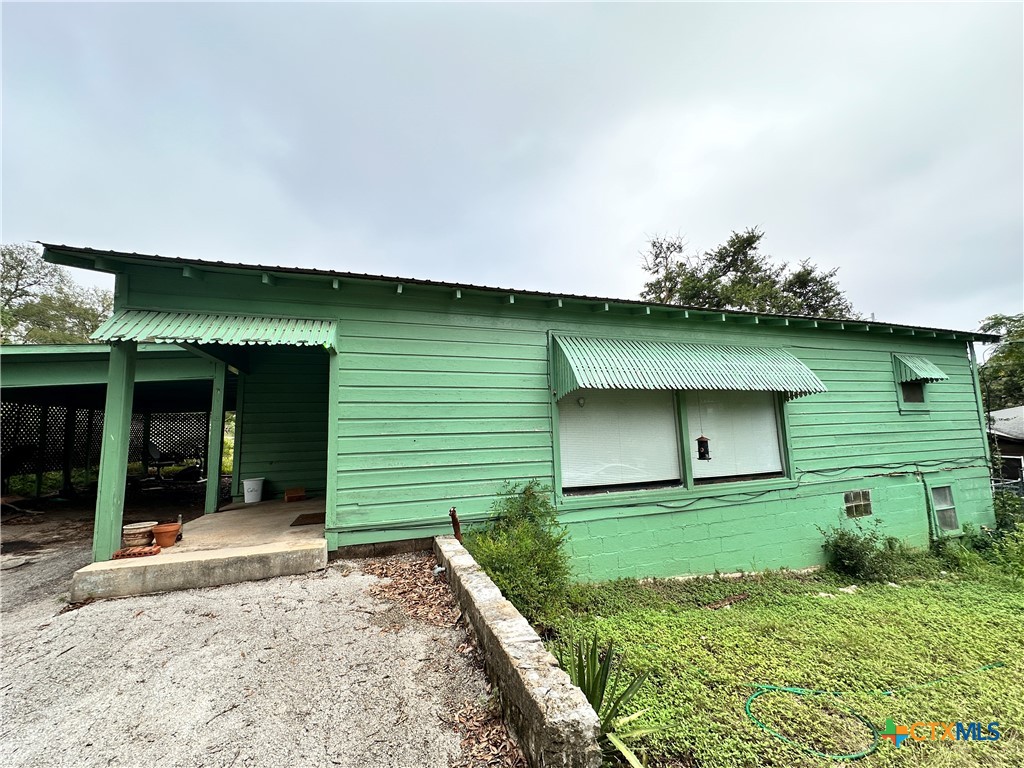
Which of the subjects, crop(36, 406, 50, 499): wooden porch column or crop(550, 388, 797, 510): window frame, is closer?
crop(550, 388, 797, 510): window frame

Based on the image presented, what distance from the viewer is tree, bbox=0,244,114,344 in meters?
17.4

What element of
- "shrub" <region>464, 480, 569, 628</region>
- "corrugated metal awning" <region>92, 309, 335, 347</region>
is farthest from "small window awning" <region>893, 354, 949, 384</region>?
"corrugated metal awning" <region>92, 309, 335, 347</region>

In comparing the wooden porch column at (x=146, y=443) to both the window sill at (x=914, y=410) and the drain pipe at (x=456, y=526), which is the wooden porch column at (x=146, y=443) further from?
the window sill at (x=914, y=410)

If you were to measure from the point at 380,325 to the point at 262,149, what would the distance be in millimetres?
11719

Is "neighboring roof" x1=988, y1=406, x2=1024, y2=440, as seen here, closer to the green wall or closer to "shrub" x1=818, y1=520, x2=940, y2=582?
"shrub" x1=818, y1=520, x2=940, y2=582

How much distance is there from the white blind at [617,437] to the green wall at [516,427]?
0.84 feet

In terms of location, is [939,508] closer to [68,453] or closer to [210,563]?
[210,563]

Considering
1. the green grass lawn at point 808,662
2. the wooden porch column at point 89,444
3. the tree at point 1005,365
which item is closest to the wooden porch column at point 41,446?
the wooden porch column at point 89,444

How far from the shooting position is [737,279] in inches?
721

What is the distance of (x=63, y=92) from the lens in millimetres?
8148

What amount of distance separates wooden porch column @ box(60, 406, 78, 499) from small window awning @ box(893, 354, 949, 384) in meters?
18.4

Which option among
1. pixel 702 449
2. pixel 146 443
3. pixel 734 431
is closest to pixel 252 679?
pixel 702 449

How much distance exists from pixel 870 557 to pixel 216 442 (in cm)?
1042

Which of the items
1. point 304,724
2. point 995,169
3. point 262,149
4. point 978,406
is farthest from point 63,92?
point 995,169
